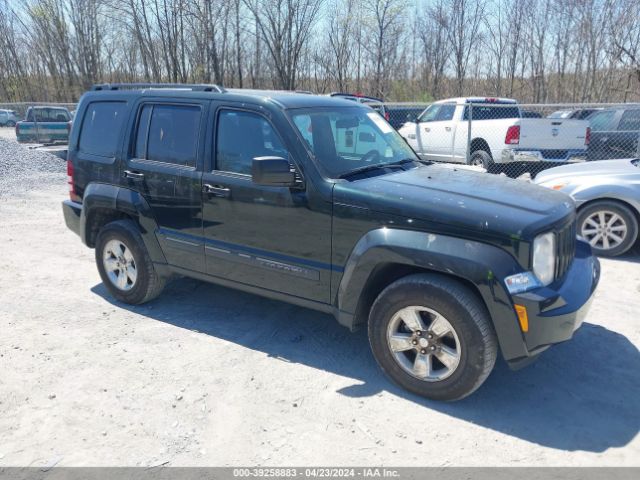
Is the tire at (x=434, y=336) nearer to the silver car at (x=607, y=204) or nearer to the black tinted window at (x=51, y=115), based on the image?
the silver car at (x=607, y=204)

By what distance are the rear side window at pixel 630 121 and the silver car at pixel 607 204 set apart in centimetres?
578

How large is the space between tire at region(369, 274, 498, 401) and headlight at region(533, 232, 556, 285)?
1.33ft

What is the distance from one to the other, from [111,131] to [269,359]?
2.73 meters

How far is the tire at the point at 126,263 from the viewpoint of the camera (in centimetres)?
473

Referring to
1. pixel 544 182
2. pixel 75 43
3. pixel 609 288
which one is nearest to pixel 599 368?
pixel 609 288

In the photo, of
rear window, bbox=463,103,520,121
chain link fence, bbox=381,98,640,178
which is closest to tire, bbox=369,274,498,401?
chain link fence, bbox=381,98,640,178

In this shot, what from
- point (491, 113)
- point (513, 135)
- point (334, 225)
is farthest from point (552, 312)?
point (491, 113)

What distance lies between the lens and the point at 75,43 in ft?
126

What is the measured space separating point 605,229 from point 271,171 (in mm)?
4842

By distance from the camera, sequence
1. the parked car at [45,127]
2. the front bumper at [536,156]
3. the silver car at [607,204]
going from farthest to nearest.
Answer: the parked car at [45,127] → the front bumper at [536,156] → the silver car at [607,204]

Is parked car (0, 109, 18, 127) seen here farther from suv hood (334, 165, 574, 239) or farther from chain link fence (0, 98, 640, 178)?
suv hood (334, 165, 574, 239)

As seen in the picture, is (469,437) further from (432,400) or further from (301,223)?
(301,223)

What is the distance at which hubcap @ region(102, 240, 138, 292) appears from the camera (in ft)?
15.9

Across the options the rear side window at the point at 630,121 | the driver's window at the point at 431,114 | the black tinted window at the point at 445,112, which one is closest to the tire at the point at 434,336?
the black tinted window at the point at 445,112
